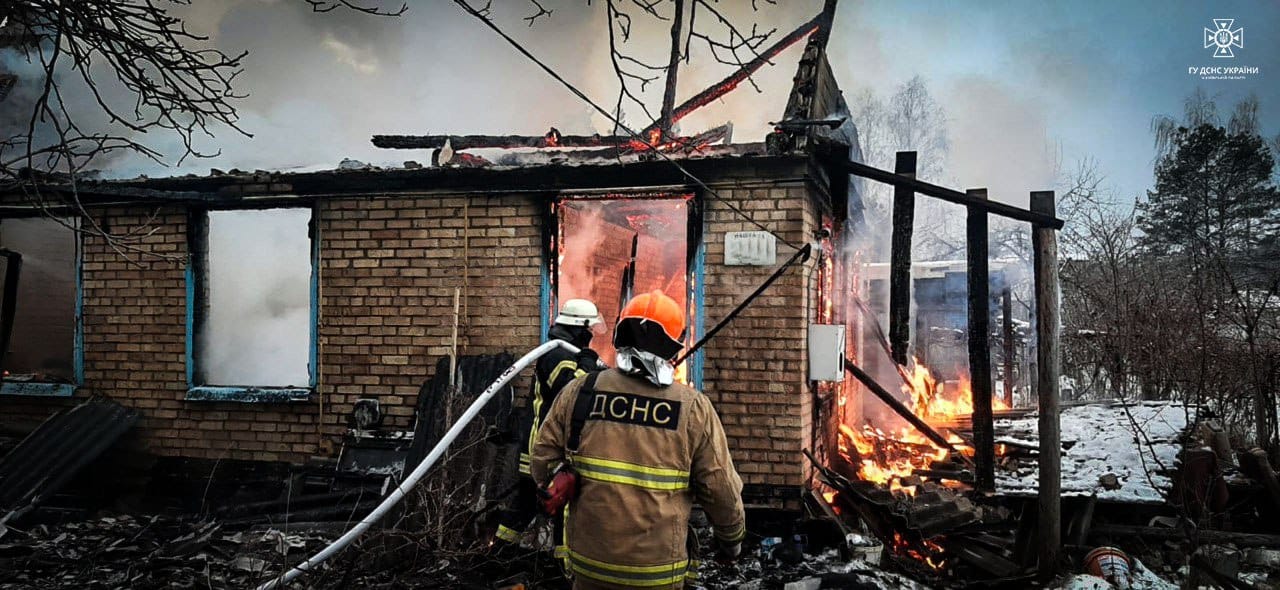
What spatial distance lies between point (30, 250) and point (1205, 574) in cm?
1293

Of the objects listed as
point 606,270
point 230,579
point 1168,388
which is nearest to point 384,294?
point 230,579

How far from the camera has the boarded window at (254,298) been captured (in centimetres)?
765

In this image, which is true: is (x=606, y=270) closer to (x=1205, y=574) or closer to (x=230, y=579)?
(x=230, y=579)

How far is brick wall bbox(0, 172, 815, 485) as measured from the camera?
6.28m

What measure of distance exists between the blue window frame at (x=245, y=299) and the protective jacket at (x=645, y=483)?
537cm

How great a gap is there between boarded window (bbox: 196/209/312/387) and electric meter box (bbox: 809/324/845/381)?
5306 mm

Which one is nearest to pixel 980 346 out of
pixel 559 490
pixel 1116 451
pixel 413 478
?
pixel 1116 451

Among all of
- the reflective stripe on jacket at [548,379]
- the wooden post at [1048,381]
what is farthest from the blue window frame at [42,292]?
the wooden post at [1048,381]

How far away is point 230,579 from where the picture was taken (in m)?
5.25

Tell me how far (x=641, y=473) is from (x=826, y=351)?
3745mm

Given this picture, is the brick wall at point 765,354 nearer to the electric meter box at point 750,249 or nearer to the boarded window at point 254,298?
the electric meter box at point 750,249

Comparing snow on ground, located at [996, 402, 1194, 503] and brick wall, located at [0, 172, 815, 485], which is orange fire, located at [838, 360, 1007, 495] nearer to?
snow on ground, located at [996, 402, 1194, 503]

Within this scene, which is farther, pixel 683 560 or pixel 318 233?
pixel 318 233

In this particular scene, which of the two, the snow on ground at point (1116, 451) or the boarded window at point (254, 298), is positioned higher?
the boarded window at point (254, 298)
